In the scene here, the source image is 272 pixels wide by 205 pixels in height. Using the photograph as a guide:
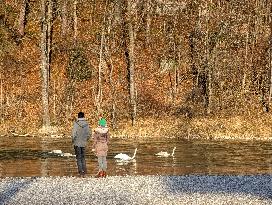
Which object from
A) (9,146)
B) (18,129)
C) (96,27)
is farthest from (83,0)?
(9,146)

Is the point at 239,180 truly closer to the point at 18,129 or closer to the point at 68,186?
the point at 68,186

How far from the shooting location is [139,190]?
21.2 meters

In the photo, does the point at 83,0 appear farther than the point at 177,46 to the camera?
Yes

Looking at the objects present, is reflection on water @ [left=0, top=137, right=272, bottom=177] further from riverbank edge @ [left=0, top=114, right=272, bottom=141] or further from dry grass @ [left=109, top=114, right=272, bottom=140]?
dry grass @ [left=109, top=114, right=272, bottom=140]

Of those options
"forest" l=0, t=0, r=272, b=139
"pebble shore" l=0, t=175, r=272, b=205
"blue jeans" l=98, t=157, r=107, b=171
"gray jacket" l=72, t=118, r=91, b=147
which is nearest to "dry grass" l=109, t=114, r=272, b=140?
"forest" l=0, t=0, r=272, b=139

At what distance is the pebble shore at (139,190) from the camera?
1897 cm

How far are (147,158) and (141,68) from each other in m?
40.1

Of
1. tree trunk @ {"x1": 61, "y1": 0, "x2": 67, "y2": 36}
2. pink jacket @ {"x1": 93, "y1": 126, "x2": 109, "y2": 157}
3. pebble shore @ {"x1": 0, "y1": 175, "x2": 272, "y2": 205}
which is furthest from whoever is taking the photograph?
tree trunk @ {"x1": 61, "y1": 0, "x2": 67, "y2": 36}

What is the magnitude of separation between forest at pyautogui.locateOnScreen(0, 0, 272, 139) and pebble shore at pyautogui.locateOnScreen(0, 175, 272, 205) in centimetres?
2931

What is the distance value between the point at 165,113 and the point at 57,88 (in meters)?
13.6

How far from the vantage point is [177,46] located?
7506cm

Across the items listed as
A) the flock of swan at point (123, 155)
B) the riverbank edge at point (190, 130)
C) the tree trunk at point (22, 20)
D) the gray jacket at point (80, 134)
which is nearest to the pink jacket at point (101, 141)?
the gray jacket at point (80, 134)

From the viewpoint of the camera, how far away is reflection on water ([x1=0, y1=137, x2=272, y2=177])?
29250mm

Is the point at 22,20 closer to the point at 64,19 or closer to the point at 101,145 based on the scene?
the point at 64,19
